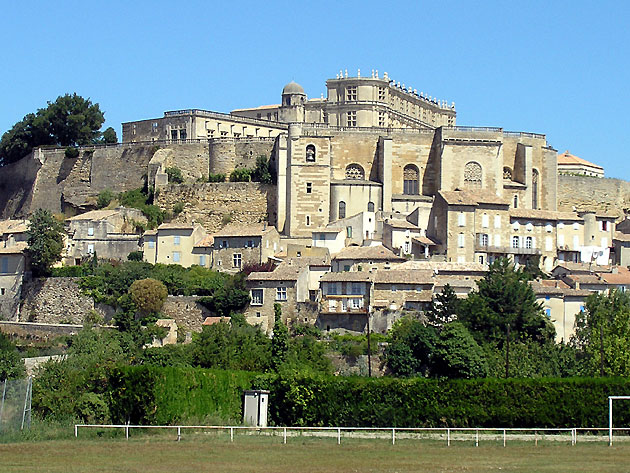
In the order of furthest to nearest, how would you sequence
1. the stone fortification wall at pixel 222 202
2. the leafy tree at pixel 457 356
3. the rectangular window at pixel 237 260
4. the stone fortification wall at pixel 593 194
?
1. the stone fortification wall at pixel 593 194
2. the stone fortification wall at pixel 222 202
3. the rectangular window at pixel 237 260
4. the leafy tree at pixel 457 356

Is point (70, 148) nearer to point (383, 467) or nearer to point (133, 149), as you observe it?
point (133, 149)

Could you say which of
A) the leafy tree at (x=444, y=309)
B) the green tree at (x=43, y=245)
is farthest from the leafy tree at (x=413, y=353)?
the green tree at (x=43, y=245)

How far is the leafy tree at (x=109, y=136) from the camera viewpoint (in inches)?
3342

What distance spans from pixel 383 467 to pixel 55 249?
132 ft

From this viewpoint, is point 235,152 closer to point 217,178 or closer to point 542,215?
point 217,178

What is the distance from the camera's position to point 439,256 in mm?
64750

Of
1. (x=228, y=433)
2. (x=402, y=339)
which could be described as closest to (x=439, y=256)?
(x=402, y=339)

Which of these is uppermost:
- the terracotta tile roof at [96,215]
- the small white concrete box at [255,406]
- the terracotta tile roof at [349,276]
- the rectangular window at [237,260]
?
the terracotta tile roof at [96,215]

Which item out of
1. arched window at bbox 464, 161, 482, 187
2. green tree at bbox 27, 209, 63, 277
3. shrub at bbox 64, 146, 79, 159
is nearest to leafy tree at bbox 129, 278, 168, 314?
green tree at bbox 27, 209, 63, 277

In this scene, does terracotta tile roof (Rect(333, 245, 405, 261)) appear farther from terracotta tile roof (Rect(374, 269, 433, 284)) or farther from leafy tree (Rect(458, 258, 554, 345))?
leafy tree (Rect(458, 258, 554, 345))

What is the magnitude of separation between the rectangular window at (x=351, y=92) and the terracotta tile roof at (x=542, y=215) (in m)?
22.5

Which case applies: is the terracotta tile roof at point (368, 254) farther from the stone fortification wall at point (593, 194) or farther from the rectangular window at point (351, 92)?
the rectangular window at point (351, 92)

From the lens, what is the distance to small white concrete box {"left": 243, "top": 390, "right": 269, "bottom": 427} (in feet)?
126

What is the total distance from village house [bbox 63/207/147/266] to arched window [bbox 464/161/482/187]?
19.5 meters
